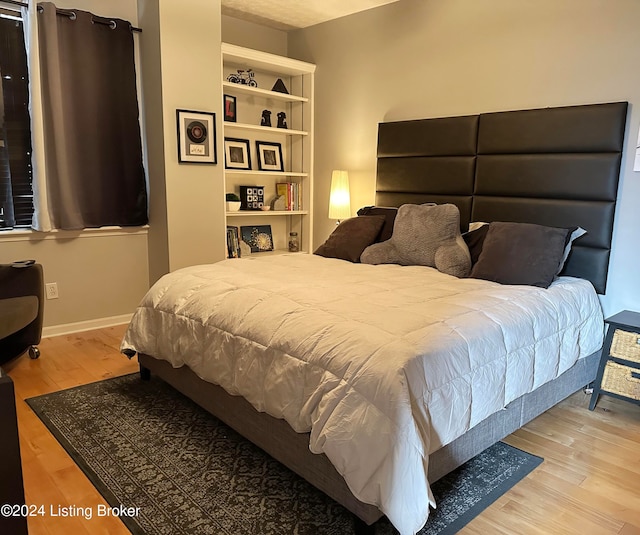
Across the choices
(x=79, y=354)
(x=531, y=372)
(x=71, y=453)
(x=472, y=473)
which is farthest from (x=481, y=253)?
(x=79, y=354)

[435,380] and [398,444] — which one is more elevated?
[435,380]

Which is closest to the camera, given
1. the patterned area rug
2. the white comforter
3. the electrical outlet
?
the white comforter

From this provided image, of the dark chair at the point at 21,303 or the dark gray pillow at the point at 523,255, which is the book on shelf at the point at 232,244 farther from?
the dark gray pillow at the point at 523,255

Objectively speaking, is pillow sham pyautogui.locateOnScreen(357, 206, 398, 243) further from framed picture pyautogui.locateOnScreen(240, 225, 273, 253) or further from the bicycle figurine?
the bicycle figurine

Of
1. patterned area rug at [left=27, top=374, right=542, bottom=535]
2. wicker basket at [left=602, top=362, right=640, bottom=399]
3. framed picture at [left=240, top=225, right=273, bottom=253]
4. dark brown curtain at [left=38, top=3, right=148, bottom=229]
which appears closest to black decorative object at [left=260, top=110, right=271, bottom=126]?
framed picture at [left=240, top=225, right=273, bottom=253]

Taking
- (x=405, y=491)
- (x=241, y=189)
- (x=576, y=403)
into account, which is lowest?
(x=576, y=403)

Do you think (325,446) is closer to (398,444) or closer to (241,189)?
(398,444)

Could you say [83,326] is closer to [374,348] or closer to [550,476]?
[374,348]

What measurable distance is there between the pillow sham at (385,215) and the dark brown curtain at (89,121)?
5.93ft

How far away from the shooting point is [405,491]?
4.66ft

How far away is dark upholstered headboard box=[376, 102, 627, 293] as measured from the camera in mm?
2834

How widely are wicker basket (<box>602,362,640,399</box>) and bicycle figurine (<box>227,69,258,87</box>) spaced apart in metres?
3.61

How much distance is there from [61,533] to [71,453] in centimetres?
52

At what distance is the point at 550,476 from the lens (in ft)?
6.67
